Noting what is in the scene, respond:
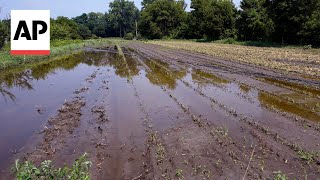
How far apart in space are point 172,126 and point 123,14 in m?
116

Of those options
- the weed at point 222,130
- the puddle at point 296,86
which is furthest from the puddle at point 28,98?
the puddle at point 296,86

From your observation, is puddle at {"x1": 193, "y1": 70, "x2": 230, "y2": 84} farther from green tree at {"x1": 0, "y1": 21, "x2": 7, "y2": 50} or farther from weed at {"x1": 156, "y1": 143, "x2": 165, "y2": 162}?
green tree at {"x1": 0, "y1": 21, "x2": 7, "y2": 50}

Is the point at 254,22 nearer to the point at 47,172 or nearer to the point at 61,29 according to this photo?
the point at 61,29

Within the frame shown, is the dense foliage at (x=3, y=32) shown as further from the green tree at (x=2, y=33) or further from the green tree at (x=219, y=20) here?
the green tree at (x=219, y=20)

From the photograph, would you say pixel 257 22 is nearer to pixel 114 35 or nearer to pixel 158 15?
pixel 158 15

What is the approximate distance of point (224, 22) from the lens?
182 feet

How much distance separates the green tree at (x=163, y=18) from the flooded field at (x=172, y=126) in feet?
210

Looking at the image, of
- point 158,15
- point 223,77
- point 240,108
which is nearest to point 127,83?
point 223,77

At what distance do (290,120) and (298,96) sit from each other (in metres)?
2.87

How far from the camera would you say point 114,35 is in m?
120

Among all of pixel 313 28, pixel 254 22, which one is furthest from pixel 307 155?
pixel 254 22

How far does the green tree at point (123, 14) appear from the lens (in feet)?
380

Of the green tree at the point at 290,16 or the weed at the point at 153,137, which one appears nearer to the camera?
the weed at the point at 153,137

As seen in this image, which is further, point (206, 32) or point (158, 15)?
point (158, 15)
